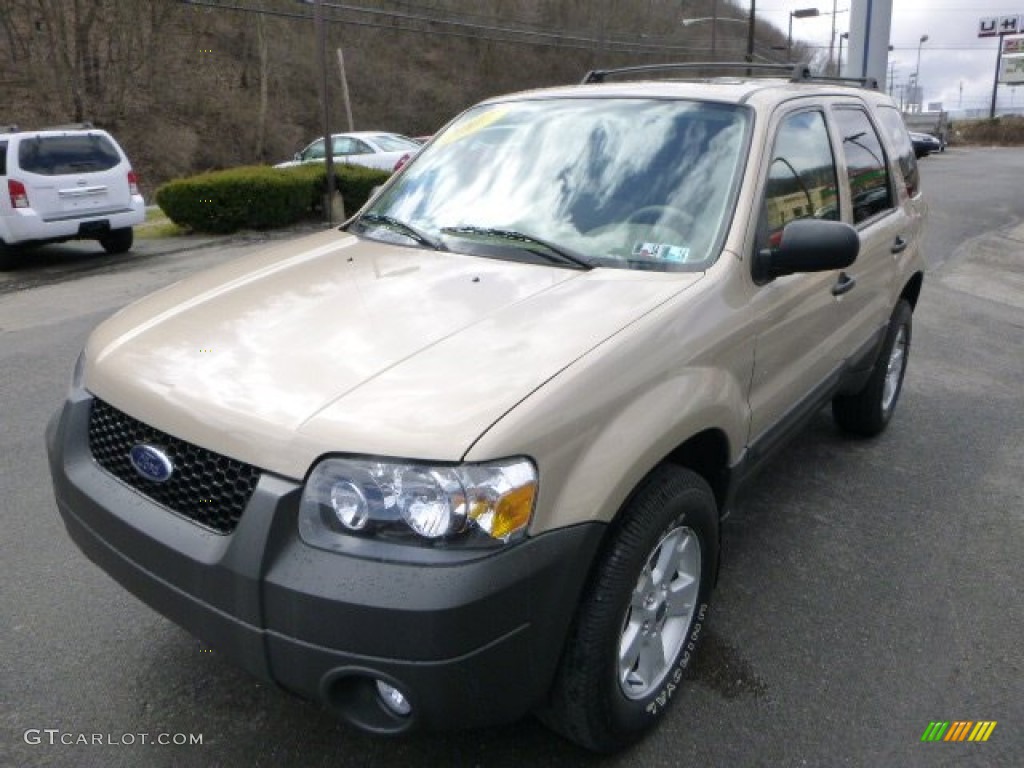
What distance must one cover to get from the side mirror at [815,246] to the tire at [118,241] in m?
11.2

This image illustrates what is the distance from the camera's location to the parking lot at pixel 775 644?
7.91 feet

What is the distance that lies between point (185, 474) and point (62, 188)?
1032 centimetres

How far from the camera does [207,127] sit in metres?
37.2

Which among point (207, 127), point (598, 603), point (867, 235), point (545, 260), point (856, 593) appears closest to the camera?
point (598, 603)

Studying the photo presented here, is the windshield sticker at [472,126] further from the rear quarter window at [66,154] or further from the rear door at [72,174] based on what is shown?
the rear quarter window at [66,154]

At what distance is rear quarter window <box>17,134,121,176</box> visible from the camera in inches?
418

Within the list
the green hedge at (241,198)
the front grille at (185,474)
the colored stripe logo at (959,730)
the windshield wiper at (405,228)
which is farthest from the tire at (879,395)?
the green hedge at (241,198)

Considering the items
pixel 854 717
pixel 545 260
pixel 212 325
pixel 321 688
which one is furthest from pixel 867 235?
pixel 321 688

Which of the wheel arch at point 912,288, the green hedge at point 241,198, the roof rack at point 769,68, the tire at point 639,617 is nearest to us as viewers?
the tire at point 639,617

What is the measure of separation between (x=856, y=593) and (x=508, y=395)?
2.01m

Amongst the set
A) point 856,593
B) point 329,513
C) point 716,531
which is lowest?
point 856,593

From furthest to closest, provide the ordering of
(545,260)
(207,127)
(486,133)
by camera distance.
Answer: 1. (207,127)
2. (486,133)
3. (545,260)

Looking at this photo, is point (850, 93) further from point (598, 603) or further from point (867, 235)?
point (598, 603)

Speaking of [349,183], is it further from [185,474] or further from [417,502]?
[417,502]
